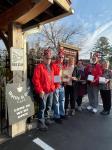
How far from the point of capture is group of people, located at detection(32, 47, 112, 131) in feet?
17.5

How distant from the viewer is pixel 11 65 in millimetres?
4906

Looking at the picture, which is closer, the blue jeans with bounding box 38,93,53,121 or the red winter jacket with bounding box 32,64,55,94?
the red winter jacket with bounding box 32,64,55,94

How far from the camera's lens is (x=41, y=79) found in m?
5.33

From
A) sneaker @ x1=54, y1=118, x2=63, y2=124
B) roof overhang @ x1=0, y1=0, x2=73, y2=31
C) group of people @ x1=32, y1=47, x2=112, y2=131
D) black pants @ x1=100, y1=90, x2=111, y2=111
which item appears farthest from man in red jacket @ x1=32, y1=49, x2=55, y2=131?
black pants @ x1=100, y1=90, x2=111, y2=111

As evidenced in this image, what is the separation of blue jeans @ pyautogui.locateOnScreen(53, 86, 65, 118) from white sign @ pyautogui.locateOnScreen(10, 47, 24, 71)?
121 centimetres

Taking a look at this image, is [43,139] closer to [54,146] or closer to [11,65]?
[54,146]

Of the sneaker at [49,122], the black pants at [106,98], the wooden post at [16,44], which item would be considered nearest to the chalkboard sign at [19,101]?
the wooden post at [16,44]

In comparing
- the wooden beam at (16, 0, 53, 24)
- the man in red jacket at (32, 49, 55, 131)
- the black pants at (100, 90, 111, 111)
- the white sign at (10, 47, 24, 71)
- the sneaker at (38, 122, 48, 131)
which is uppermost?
the wooden beam at (16, 0, 53, 24)

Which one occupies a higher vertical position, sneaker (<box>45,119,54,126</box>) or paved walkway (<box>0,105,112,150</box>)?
sneaker (<box>45,119,54,126</box>)

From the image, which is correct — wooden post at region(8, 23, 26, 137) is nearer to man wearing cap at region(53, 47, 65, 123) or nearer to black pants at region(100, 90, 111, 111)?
man wearing cap at region(53, 47, 65, 123)

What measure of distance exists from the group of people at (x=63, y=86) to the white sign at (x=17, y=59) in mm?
353

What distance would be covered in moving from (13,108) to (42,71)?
102 cm

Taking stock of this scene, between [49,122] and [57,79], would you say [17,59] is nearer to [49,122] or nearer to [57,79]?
[57,79]

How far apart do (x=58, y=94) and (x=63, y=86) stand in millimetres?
444
